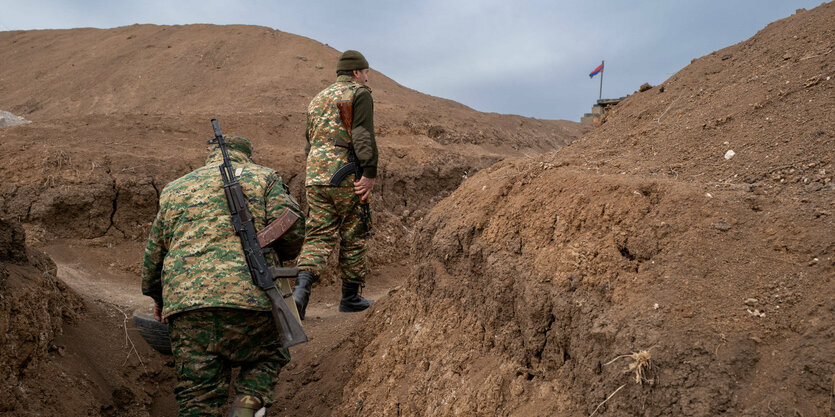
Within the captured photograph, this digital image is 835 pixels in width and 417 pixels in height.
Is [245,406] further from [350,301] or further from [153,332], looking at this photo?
[350,301]

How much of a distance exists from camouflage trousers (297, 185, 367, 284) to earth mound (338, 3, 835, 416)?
28.9 inches

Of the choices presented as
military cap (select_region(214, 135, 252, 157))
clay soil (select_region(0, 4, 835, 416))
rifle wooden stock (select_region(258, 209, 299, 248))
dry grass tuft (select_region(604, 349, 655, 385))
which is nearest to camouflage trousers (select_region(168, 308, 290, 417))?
rifle wooden stock (select_region(258, 209, 299, 248))

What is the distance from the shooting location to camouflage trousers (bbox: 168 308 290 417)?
2998 mm

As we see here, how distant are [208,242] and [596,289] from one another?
2075 mm

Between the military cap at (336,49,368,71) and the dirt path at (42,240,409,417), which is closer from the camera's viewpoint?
the dirt path at (42,240,409,417)

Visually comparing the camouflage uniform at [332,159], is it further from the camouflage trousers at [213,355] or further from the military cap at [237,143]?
the camouflage trousers at [213,355]

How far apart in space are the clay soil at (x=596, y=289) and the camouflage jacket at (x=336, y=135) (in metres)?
0.79

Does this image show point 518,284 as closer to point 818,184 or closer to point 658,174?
point 658,174

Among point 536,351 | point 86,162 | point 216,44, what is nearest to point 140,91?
point 216,44

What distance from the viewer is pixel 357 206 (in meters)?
4.53

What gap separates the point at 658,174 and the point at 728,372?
1.36 meters

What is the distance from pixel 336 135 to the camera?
14.6ft

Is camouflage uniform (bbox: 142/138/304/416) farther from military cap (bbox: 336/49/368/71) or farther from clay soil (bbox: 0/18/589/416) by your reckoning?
military cap (bbox: 336/49/368/71)

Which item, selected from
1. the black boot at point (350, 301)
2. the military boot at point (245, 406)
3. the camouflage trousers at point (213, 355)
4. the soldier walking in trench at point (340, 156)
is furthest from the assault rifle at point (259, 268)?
the black boot at point (350, 301)
